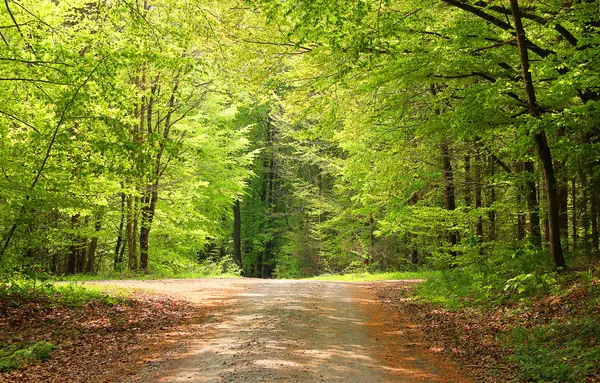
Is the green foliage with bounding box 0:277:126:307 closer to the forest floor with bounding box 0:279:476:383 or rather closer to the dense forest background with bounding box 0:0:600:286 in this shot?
the forest floor with bounding box 0:279:476:383

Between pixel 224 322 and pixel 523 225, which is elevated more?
pixel 523 225

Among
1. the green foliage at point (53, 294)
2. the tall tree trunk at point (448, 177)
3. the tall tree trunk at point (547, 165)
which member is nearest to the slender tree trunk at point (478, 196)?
the tall tree trunk at point (448, 177)

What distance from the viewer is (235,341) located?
848 centimetres

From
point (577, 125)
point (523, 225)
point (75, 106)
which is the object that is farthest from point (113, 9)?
point (523, 225)

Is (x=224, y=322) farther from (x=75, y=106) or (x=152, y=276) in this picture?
(x=152, y=276)

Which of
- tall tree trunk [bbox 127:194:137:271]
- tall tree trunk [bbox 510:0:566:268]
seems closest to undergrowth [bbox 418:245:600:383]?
tall tree trunk [bbox 510:0:566:268]

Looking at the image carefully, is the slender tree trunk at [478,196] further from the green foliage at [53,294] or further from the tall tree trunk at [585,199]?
the green foliage at [53,294]

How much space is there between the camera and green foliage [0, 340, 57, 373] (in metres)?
7.30

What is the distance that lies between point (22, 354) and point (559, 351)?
8.06 m

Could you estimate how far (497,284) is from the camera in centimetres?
1141

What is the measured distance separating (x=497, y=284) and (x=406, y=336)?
10.9 feet

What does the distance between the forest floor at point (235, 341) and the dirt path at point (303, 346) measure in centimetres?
2

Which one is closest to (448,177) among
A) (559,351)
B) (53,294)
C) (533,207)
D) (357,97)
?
(533,207)

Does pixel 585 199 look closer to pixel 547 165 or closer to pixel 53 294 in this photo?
pixel 547 165
